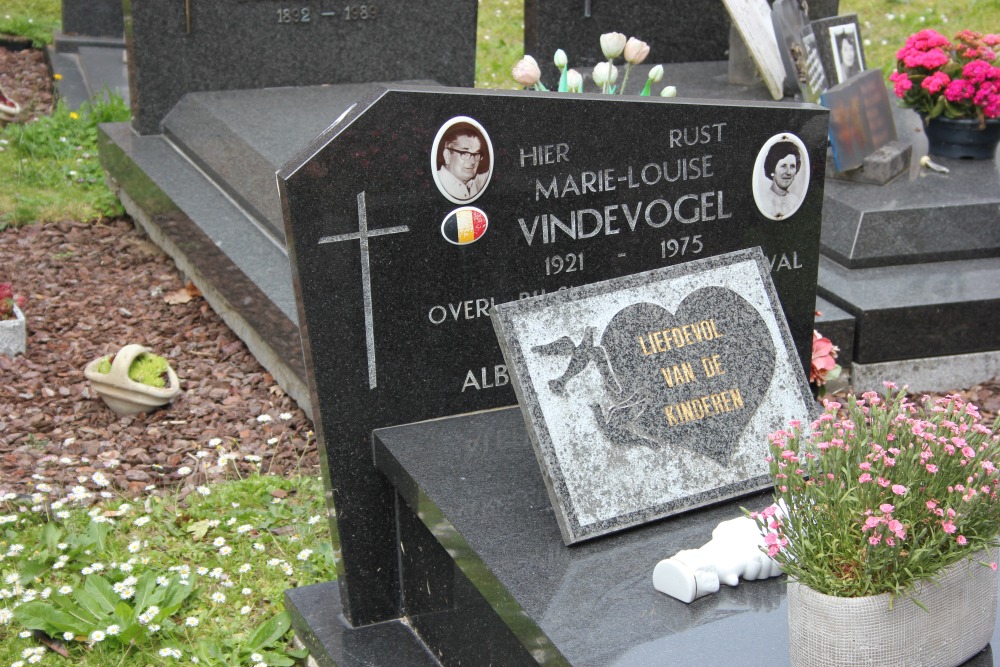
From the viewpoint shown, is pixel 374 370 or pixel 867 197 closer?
pixel 374 370

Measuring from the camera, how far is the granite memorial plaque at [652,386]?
249cm

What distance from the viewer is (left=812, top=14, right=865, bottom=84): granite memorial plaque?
20.5ft

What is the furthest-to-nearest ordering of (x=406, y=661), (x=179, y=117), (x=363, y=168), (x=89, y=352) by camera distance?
(x=179, y=117), (x=89, y=352), (x=406, y=661), (x=363, y=168)

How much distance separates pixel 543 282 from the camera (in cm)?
293

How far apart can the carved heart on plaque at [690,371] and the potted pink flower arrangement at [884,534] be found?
0.61m

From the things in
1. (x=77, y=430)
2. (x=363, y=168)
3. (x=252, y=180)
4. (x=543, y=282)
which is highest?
(x=363, y=168)

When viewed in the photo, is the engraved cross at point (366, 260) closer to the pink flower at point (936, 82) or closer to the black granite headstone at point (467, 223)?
the black granite headstone at point (467, 223)

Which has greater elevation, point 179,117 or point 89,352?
point 179,117

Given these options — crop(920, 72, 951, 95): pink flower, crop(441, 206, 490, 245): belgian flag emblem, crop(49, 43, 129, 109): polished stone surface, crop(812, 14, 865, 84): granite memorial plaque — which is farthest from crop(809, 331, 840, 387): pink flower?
crop(49, 43, 129, 109): polished stone surface

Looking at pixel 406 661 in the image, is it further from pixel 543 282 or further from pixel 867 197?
pixel 867 197

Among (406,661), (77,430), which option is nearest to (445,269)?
(406,661)

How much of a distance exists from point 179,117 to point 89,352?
1.78 metres

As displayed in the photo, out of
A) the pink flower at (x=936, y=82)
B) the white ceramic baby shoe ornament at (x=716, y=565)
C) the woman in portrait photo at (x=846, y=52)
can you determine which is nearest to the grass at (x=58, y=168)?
the woman in portrait photo at (x=846, y=52)

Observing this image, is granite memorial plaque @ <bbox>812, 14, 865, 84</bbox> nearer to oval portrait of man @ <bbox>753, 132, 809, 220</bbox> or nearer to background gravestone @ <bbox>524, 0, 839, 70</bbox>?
background gravestone @ <bbox>524, 0, 839, 70</bbox>
